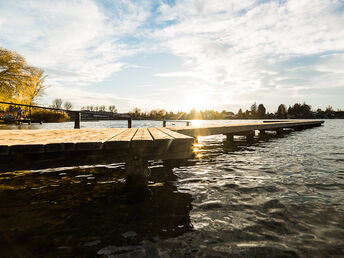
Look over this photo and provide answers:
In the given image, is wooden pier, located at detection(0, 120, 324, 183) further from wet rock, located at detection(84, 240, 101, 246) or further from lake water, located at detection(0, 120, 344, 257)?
wet rock, located at detection(84, 240, 101, 246)

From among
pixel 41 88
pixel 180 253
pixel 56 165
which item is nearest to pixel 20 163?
pixel 56 165

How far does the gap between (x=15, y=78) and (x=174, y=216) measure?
27.9 m

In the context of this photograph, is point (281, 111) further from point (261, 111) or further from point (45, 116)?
point (45, 116)

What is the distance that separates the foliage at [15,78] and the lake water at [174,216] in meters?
23.3

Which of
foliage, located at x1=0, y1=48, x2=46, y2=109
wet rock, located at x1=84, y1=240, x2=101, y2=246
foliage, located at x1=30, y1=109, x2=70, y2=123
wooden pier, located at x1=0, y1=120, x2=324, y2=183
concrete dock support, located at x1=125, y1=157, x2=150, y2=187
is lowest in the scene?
wet rock, located at x1=84, y1=240, x2=101, y2=246

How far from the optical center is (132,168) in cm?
340

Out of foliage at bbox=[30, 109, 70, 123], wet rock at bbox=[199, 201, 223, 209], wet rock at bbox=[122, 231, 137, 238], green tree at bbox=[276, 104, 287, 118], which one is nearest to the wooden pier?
wet rock at bbox=[199, 201, 223, 209]

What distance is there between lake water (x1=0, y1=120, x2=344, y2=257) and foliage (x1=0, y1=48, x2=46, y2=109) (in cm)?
2325

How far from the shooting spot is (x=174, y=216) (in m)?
2.84

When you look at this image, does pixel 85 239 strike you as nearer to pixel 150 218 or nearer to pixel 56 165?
pixel 150 218

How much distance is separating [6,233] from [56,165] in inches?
38.2

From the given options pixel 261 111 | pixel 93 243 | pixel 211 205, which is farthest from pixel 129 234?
pixel 261 111

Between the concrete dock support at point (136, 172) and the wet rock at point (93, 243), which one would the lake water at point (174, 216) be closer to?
the wet rock at point (93, 243)

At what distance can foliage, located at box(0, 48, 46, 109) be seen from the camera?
2147cm
